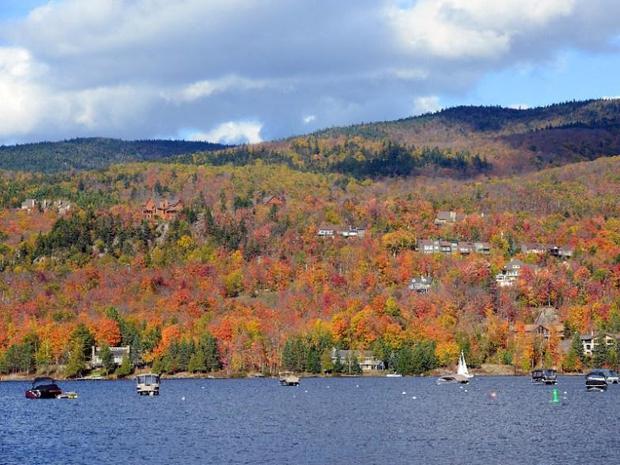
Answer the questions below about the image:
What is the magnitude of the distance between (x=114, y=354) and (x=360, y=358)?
137ft

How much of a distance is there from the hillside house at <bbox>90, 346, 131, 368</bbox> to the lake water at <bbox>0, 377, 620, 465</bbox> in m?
43.7

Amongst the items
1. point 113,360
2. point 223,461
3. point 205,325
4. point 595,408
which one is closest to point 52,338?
point 113,360

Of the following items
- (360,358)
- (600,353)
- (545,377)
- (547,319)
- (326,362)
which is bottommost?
(360,358)

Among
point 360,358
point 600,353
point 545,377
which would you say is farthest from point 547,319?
point 545,377

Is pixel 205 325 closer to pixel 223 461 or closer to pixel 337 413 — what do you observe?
pixel 337 413

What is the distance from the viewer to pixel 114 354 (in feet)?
607

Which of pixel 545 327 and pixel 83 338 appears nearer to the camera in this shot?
pixel 83 338

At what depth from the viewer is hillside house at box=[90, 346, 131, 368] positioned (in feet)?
598

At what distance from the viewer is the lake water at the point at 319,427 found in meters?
68.0

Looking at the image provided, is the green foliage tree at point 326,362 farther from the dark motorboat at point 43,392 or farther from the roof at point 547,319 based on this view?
the dark motorboat at point 43,392

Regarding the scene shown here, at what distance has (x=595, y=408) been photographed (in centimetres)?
10156

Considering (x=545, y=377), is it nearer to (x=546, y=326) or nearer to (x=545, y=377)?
(x=545, y=377)

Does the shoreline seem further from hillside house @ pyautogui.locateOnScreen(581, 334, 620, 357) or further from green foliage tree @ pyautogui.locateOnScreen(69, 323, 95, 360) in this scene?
green foliage tree @ pyautogui.locateOnScreen(69, 323, 95, 360)

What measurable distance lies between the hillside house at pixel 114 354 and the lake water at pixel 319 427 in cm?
4371
